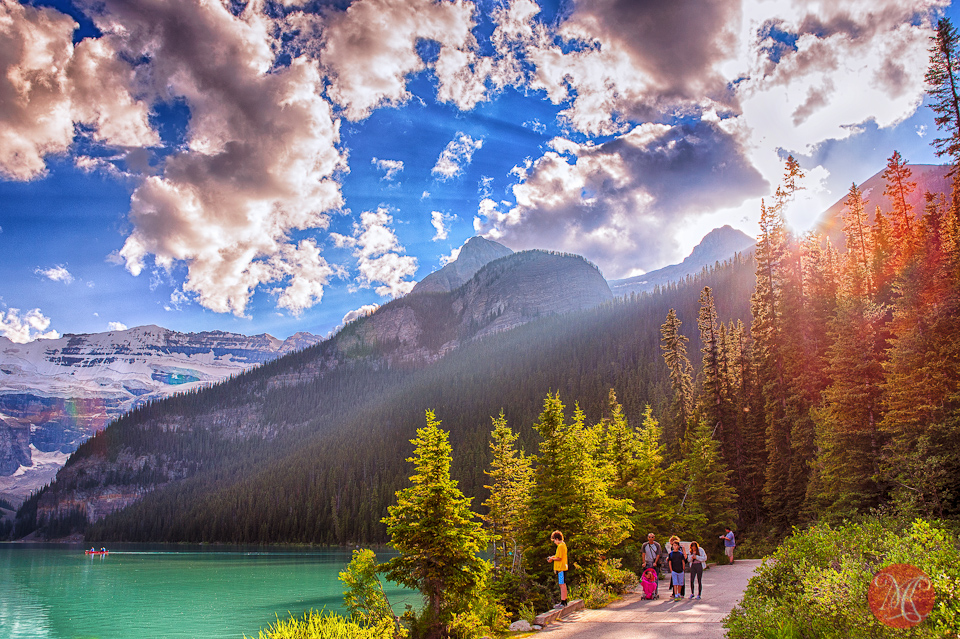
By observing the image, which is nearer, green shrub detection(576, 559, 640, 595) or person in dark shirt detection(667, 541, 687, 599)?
person in dark shirt detection(667, 541, 687, 599)

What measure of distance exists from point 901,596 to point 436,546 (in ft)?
41.4

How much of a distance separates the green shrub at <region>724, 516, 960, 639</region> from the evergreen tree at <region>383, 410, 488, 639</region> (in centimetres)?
866

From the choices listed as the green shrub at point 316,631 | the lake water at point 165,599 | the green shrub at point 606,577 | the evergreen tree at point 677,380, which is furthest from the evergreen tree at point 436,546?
the evergreen tree at point 677,380

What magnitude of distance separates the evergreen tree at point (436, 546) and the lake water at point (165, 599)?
7.49 metres

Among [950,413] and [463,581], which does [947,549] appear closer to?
[463,581]

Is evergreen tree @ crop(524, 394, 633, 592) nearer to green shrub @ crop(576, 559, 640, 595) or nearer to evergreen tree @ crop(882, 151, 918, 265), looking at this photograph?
green shrub @ crop(576, 559, 640, 595)

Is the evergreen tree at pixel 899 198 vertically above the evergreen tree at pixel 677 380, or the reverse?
the evergreen tree at pixel 899 198

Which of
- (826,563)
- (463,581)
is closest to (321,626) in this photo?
(463,581)

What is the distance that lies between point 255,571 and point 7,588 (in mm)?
25691

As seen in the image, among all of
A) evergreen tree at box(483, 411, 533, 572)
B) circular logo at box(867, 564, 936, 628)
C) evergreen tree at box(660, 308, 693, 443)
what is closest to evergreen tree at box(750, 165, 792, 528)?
evergreen tree at box(660, 308, 693, 443)

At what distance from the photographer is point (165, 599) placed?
48.8 metres

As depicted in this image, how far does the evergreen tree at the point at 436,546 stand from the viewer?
17.4 meters

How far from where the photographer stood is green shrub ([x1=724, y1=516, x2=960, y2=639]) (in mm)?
7379

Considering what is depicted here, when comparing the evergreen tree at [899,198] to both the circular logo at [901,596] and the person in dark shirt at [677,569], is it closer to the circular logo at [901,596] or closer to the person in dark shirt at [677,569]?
the person in dark shirt at [677,569]
